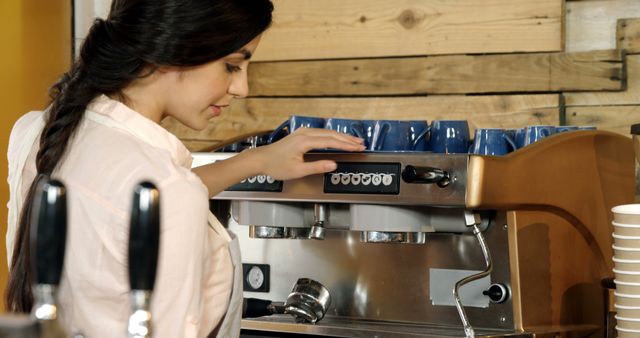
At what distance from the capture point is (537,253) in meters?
1.72

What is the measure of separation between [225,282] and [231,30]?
37cm

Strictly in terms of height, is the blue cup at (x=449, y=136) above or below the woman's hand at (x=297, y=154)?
above

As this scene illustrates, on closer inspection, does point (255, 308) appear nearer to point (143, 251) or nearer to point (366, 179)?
point (366, 179)

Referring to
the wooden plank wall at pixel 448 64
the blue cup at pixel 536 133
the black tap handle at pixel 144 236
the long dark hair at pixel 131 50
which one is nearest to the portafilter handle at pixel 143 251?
the black tap handle at pixel 144 236

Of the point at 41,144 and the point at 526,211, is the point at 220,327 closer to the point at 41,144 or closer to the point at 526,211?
the point at 41,144

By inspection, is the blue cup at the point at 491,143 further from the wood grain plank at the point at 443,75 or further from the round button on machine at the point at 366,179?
the wood grain plank at the point at 443,75

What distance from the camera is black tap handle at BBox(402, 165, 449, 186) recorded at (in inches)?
63.6

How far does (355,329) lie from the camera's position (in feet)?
5.65

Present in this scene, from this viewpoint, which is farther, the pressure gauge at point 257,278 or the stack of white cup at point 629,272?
the pressure gauge at point 257,278

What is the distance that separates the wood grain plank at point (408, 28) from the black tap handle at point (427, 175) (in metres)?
0.77

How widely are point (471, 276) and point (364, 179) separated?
0.24m

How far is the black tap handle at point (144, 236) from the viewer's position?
643mm

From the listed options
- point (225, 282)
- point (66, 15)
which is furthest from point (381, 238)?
point (66, 15)

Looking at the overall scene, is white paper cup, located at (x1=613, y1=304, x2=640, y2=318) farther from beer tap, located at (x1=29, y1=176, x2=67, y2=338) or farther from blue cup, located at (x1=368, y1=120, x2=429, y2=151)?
beer tap, located at (x1=29, y1=176, x2=67, y2=338)
